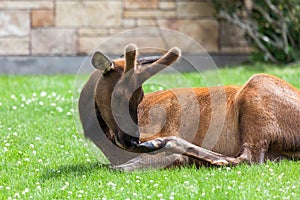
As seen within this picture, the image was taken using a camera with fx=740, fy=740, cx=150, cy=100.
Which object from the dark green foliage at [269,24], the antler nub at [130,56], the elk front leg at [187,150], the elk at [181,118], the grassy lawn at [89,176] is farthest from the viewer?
the dark green foliage at [269,24]

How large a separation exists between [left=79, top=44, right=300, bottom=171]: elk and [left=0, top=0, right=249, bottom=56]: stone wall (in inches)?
239

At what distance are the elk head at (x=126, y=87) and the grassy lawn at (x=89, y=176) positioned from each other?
1.05ft

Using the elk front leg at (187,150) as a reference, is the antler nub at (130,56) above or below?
above

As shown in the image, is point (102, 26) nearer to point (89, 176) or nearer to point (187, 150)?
point (187, 150)

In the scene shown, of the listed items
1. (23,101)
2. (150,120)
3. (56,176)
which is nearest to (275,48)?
(23,101)

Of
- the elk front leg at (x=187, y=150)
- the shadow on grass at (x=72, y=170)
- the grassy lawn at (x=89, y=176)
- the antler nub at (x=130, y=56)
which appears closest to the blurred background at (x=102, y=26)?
the grassy lawn at (x=89, y=176)

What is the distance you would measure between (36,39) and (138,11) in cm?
172

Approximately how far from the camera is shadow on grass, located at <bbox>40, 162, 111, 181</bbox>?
534cm

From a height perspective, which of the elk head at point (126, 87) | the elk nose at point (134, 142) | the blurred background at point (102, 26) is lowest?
the blurred background at point (102, 26)

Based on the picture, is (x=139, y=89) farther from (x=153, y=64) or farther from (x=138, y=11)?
(x=138, y=11)

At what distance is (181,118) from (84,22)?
6.42 m

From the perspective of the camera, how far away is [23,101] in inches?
340

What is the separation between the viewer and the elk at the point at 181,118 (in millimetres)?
5316

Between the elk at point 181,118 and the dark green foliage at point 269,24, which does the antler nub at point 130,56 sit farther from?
the dark green foliage at point 269,24
